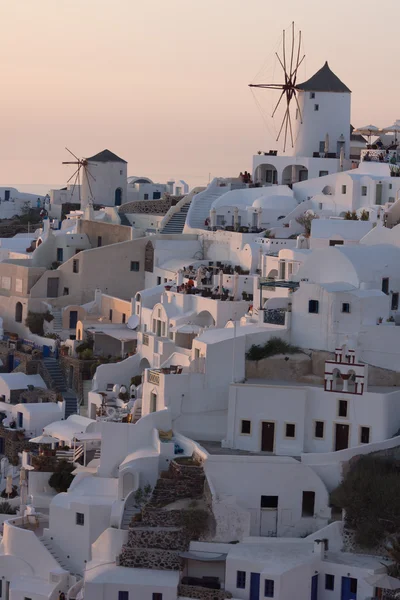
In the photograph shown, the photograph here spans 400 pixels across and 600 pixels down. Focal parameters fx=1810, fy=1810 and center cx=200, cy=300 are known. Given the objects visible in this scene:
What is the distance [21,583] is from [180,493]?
4.76 metres

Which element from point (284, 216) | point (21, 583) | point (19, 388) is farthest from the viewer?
point (284, 216)

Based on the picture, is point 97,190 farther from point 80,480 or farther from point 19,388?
point 80,480

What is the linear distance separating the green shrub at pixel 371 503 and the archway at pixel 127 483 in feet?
17.1

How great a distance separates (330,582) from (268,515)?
9.29 ft

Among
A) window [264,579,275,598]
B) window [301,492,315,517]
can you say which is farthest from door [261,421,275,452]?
window [264,579,275,598]

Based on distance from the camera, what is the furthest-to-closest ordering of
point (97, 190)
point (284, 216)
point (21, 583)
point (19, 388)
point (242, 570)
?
point (97, 190) → point (284, 216) → point (19, 388) → point (21, 583) → point (242, 570)

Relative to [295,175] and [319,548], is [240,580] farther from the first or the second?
[295,175]

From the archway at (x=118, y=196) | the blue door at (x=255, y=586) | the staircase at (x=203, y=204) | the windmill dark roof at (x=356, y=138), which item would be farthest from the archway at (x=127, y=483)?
the archway at (x=118, y=196)

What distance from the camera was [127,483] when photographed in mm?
46219

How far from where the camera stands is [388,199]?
6094 centimetres

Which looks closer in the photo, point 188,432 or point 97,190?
point 188,432

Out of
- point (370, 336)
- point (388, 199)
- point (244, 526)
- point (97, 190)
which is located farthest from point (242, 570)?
point (97, 190)

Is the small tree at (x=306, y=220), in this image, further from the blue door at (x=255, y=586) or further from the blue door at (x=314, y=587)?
the blue door at (x=255, y=586)

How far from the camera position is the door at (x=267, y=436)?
47.4 metres
